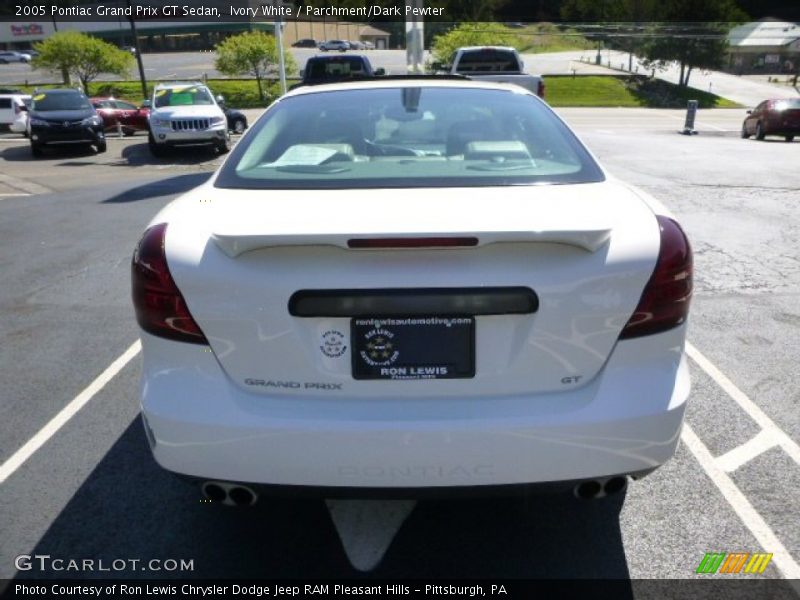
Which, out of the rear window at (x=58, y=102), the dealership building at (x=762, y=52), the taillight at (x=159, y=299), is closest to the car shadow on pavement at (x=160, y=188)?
the rear window at (x=58, y=102)

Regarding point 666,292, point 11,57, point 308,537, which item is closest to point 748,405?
point 666,292

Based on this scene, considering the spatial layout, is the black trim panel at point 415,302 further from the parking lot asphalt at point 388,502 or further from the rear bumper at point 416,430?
the parking lot asphalt at point 388,502

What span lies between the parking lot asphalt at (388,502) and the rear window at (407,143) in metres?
1.25

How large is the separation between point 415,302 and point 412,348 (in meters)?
0.14

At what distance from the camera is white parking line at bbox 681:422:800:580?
2.62 m

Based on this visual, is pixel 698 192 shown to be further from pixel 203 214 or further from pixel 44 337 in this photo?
pixel 203 214

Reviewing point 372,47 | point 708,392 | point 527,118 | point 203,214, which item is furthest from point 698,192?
point 372,47

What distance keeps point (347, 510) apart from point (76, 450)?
1451mm

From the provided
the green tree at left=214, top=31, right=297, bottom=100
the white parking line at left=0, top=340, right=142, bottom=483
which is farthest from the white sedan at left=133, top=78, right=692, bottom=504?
the green tree at left=214, top=31, right=297, bottom=100

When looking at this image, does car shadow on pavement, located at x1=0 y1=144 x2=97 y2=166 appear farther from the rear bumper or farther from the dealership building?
the dealership building

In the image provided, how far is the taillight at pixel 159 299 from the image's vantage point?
7.30 ft

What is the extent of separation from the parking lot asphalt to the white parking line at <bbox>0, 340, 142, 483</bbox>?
0.01 m

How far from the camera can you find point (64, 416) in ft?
12.7

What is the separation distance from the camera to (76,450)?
3496 mm
